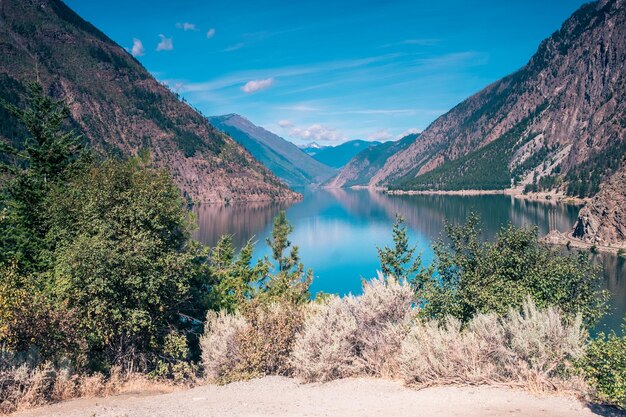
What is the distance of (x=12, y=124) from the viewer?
520ft

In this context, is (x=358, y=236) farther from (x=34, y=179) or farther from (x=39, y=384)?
(x=39, y=384)

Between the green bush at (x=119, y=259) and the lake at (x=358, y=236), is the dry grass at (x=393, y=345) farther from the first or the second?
the lake at (x=358, y=236)

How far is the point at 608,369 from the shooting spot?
40.6 feet

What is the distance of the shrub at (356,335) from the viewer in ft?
58.2

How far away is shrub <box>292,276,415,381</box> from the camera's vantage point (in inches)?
699

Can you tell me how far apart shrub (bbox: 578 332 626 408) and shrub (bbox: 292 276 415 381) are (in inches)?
256

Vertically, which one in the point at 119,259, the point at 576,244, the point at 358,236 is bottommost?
the point at 358,236

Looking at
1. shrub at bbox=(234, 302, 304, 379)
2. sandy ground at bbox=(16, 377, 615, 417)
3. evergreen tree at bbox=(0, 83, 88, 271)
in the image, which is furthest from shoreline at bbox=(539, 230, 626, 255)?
evergreen tree at bbox=(0, 83, 88, 271)

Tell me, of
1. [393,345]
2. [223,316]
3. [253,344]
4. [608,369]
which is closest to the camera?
[608,369]

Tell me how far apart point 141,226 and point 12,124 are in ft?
546

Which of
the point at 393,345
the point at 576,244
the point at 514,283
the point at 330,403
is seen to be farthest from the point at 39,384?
the point at 576,244

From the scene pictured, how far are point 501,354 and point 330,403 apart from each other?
236 inches

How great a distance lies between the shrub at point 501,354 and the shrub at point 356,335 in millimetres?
1807

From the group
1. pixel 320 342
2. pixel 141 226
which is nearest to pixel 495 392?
pixel 320 342
